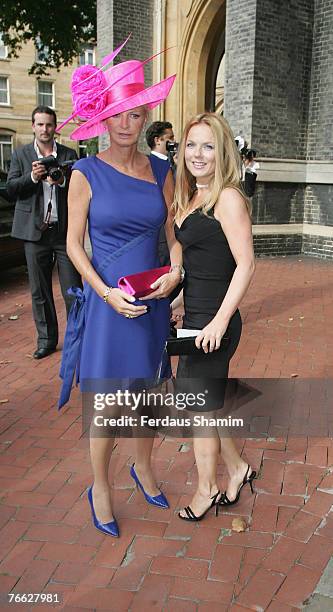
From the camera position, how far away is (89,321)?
2.60 metres

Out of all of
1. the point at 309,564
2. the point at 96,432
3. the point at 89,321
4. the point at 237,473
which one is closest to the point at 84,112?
the point at 89,321

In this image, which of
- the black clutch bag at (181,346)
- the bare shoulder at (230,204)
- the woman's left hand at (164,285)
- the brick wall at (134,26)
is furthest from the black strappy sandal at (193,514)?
the brick wall at (134,26)

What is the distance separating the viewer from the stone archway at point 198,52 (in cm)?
1406

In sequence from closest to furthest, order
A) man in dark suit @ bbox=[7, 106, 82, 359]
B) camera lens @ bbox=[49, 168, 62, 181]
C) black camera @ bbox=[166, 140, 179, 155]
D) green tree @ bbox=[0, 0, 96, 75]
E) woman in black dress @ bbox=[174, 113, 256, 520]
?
woman in black dress @ bbox=[174, 113, 256, 520] < camera lens @ bbox=[49, 168, 62, 181] < man in dark suit @ bbox=[7, 106, 82, 359] < black camera @ bbox=[166, 140, 179, 155] < green tree @ bbox=[0, 0, 96, 75]

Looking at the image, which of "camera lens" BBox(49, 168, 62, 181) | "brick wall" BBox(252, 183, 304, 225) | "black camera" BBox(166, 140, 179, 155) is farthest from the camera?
"brick wall" BBox(252, 183, 304, 225)

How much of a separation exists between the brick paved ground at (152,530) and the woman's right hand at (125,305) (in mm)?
1069

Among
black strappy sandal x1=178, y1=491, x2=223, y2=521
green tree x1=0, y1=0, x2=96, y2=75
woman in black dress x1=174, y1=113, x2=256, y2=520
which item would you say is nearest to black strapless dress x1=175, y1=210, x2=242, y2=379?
woman in black dress x1=174, y1=113, x2=256, y2=520

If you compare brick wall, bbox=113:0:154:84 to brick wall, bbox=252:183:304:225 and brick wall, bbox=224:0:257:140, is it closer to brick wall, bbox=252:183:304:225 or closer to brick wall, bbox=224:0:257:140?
brick wall, bbox=224:0:257:140

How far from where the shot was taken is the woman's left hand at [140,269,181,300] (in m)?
2.48

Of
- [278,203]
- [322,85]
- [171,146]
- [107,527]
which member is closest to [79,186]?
[107,527]

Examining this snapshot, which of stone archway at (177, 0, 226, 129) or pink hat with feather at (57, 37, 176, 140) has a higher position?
stone archway at (177, 0, 226, 129)

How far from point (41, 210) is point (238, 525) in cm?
336

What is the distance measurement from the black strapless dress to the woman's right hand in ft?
1.00

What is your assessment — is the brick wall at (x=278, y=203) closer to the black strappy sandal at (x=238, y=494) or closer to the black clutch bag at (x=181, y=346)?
the black strappy sandal at (x=238, y=494)
